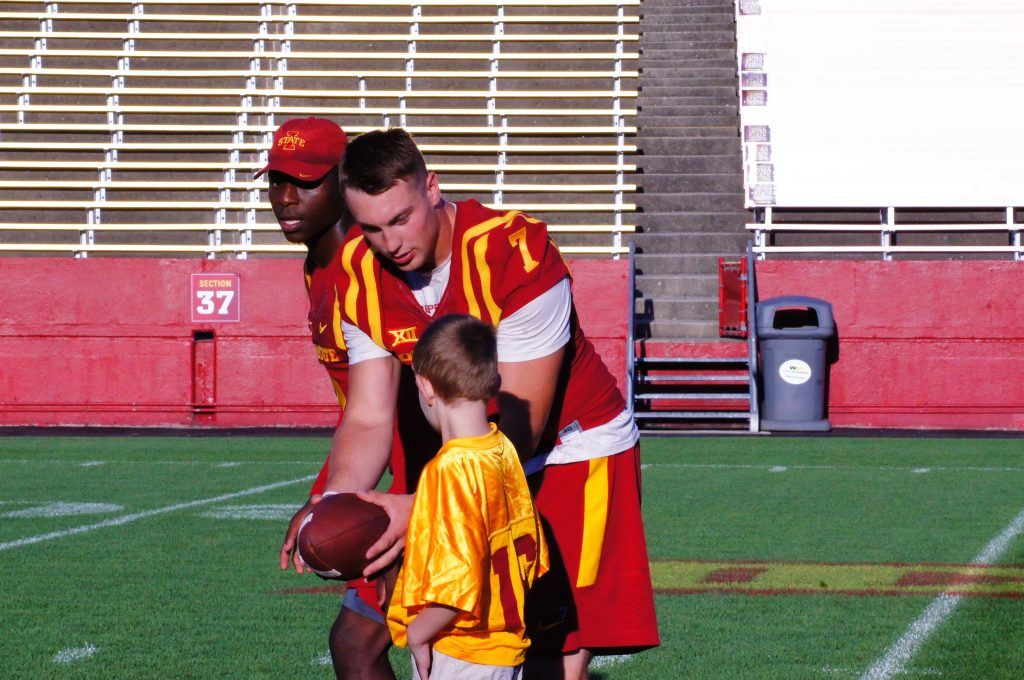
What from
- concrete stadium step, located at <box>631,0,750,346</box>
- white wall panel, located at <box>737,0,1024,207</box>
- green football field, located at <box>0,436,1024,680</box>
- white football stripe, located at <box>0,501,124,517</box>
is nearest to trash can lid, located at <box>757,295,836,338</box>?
concrete stadium step, located at <box>631,0,750,346</box>

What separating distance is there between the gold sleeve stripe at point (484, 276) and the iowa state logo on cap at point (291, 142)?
0.89 metres

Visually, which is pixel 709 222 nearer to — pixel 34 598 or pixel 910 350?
pixel 910 350

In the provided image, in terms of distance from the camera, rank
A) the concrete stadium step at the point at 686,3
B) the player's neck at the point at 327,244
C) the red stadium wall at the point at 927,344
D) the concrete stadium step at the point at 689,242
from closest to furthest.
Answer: the player's neck at the point at 327,244, the red stadium wall at the point at 927,344, the concrete stadium step at the point at 689,242, the concrete stadium step at the point at 686,3

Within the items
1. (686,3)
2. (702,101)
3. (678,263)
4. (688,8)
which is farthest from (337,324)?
(686,3)

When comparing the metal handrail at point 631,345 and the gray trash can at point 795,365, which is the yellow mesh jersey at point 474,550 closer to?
the metal handrail at point 631,345

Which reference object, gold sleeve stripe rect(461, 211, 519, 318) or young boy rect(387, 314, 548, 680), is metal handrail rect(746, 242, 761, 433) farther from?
young boy rect(387, 314, 548, 680)

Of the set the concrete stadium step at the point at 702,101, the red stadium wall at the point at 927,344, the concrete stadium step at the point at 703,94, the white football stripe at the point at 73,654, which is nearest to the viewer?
the white football stripe at the point at 73,654

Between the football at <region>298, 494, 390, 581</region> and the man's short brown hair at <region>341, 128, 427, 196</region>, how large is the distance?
0.71m

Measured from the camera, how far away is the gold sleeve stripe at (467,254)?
10.5ft

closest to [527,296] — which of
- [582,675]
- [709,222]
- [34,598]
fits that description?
[582,675]

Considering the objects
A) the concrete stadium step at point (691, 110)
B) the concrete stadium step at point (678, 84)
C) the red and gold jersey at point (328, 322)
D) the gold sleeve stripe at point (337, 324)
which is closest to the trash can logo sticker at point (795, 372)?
the concrete stadium step at point (691, 110)

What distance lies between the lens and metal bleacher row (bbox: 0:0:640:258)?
1766 cm

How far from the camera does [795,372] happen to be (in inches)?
592

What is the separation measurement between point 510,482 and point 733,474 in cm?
803
